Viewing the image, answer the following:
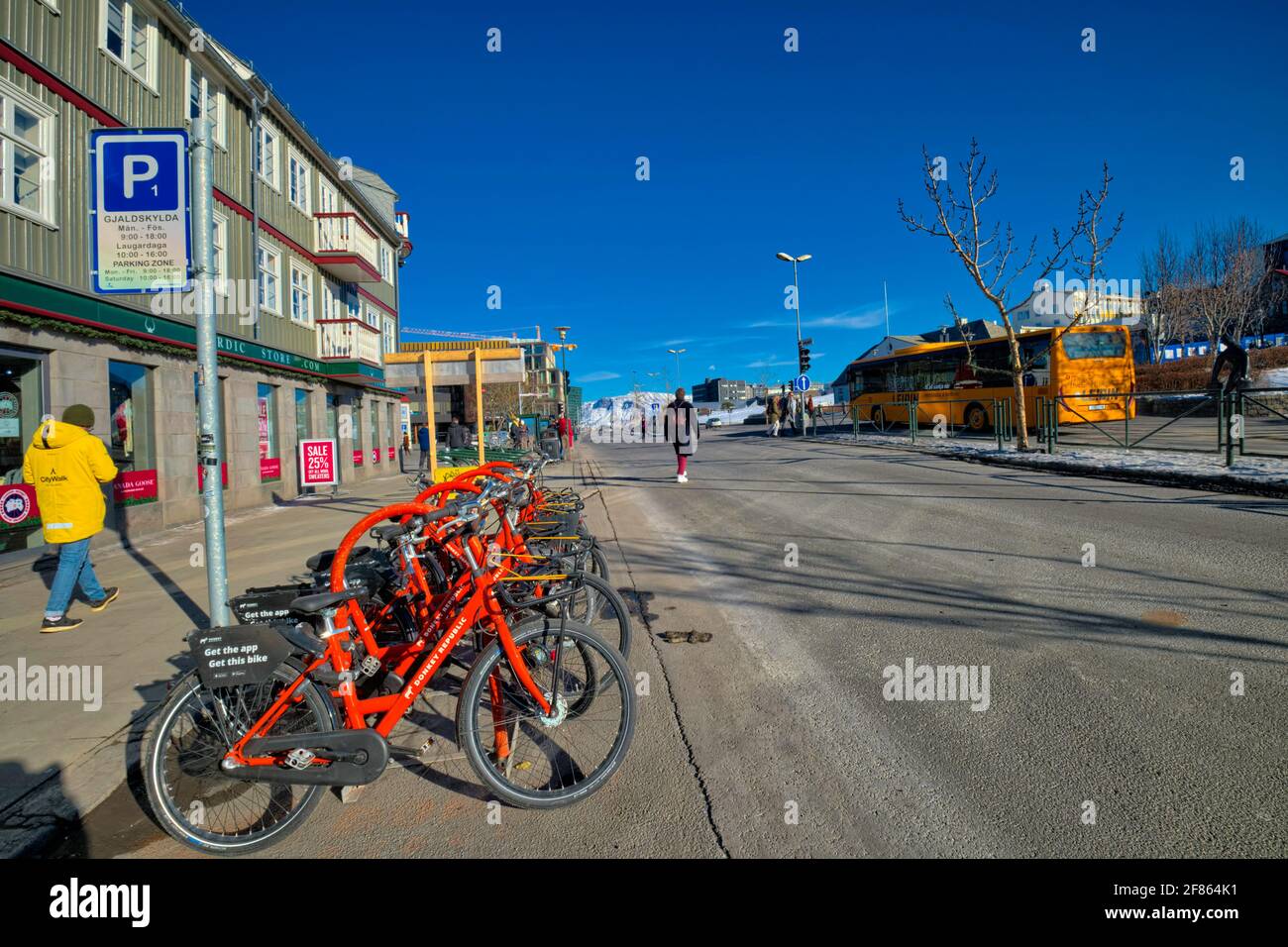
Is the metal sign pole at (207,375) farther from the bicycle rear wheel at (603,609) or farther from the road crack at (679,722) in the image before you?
the road crack at (679,722)

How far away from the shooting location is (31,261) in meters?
8.50

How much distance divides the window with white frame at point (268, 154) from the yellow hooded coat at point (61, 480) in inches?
488

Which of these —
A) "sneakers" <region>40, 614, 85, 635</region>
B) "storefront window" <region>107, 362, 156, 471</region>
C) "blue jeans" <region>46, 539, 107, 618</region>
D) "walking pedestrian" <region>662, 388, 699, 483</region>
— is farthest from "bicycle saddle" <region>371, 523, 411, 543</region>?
"walking pedestrian" <region>662, 388, 699, 483</region>

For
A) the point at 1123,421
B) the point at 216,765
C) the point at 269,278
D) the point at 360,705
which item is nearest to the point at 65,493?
the point at 216,765

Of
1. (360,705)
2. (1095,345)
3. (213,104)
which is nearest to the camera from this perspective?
(360,705)

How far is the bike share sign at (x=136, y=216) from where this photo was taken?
3770 mm

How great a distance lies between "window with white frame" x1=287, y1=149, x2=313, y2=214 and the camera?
17.3 m

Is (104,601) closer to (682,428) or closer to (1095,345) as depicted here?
(682,428)

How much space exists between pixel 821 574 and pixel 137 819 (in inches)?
200

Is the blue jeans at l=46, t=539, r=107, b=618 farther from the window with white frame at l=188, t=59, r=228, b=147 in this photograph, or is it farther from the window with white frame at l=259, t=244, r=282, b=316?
the window with white frame at l=259, t=244, r=282, b=316

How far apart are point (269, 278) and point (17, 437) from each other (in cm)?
856

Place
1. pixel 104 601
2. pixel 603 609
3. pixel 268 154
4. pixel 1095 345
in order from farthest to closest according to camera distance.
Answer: pixel 1095 345
pixel 268 154
pixel 104 601
pixel 603 609

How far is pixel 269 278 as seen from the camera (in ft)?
51.6
